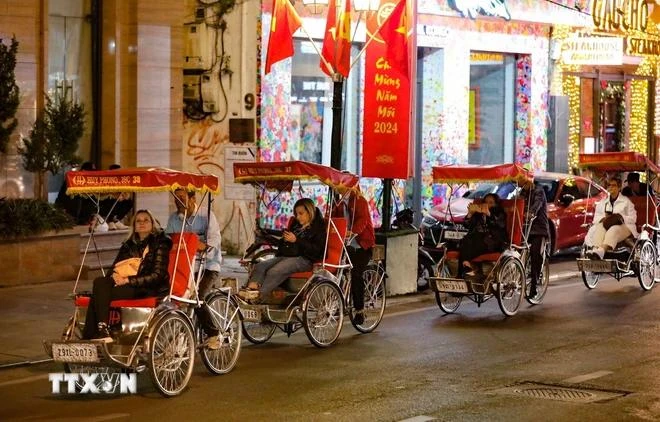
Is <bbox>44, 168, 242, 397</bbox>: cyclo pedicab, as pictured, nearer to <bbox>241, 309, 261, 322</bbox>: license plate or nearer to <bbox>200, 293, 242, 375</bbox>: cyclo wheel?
<bbox>200, 293, 242, 375</bbox>: cyclo wheel

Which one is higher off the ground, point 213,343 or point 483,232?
point 483,232

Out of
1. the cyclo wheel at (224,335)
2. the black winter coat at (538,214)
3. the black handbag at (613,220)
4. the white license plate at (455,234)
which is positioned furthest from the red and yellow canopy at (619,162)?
the cyclo wheel at (224,335)

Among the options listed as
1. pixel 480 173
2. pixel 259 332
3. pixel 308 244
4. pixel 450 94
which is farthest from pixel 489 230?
pixel 450 94

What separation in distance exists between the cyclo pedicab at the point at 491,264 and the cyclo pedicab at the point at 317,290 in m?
1.37

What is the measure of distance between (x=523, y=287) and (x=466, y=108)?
38.6 ft

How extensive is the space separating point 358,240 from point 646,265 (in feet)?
19.9

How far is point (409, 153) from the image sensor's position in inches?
724

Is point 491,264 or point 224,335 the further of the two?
point 491,264

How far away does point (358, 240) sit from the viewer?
1456 cm

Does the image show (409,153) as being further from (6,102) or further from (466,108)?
(466,108)

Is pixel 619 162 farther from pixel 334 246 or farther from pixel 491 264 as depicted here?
pixel 334 246

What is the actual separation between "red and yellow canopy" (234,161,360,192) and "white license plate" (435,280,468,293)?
77.0 inches

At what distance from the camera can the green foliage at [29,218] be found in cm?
1717

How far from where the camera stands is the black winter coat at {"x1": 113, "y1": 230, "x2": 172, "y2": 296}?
10953mm
